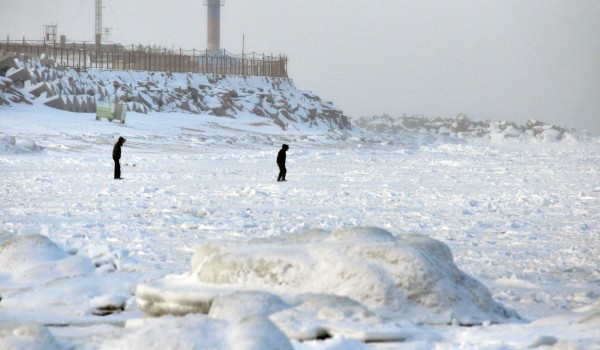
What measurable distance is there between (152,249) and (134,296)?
323 centimetres

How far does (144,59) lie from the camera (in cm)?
7219

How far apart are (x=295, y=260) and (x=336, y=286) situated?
0.44m

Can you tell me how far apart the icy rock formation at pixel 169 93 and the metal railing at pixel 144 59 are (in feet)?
6.95

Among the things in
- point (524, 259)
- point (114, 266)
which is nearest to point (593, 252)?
point (524, 259)

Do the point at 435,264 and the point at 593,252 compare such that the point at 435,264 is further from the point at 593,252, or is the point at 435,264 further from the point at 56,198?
the point at 56,198

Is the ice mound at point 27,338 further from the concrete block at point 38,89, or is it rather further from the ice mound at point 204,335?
the concrete block at point 38,89

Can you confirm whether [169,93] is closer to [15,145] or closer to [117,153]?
[15,145]

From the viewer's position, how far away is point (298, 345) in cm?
634

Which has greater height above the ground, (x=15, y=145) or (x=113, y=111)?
(x=113, y=111)

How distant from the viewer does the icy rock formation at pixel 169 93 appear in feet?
181

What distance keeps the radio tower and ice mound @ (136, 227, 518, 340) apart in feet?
251

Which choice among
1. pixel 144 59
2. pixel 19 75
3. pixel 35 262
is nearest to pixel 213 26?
pixel 144 59

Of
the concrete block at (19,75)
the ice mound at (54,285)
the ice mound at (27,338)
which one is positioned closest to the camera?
the ice mound at (27,338)

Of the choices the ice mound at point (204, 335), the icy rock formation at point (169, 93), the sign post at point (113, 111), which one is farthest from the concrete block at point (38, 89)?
the ice mound at point (204, 335)
